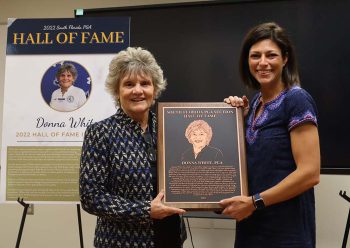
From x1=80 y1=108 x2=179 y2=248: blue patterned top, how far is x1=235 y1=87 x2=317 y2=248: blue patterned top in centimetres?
44

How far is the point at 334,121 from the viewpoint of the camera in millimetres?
2406

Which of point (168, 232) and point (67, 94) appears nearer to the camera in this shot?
point (168, 232)

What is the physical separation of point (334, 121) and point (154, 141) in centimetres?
147

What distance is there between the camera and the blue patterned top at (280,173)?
1.40 meters

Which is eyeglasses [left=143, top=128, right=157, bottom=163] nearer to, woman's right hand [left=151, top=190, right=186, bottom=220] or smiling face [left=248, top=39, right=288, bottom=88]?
woman's right hand [left=151, top=190, right=186, bottom=220]

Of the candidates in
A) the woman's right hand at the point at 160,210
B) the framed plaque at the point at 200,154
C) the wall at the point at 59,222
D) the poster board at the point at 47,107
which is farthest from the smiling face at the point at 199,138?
the wall at the point at 59,222

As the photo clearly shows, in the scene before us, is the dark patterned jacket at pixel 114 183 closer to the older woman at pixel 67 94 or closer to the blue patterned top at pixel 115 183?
the blue patterned top at pixel 115 183

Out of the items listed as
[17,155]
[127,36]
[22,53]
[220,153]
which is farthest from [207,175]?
[22,53]

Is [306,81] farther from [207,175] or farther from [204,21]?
[207,175]

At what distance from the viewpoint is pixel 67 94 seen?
7.77 feet

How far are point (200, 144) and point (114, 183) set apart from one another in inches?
15.5

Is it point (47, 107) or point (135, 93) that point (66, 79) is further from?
point (135, 93)

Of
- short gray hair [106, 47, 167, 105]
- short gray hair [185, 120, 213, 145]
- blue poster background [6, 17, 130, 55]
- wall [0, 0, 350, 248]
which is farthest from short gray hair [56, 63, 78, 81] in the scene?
wall [0, 0, 350, 248]

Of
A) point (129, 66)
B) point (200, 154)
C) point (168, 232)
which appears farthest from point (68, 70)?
point (168, 232)
